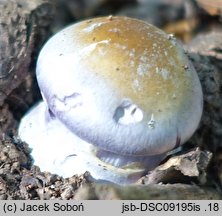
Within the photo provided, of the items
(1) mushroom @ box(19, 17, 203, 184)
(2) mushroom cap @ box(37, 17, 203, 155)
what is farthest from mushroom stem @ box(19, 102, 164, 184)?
(2) mushroom cap @ box(37, 17, 203, 155)

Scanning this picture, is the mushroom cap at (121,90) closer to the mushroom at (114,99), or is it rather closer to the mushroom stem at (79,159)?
the mushroom at (114,99)

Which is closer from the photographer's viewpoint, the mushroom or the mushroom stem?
the mushroom

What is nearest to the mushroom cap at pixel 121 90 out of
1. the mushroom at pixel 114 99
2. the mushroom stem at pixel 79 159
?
the mushroom at pixel 114 99

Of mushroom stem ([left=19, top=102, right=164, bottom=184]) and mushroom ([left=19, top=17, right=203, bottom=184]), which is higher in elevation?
mushroom ([left=19, top=17, right=203, bottom=184])

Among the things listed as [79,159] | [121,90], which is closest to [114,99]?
[121,90]

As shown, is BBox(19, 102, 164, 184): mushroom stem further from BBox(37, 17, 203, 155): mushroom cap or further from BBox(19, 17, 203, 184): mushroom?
BBox(37, 17, 203, 155): mushroom cap

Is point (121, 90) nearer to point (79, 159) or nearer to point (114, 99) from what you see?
point (114, 99)

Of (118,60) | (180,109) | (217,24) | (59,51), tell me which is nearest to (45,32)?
(59,51)
